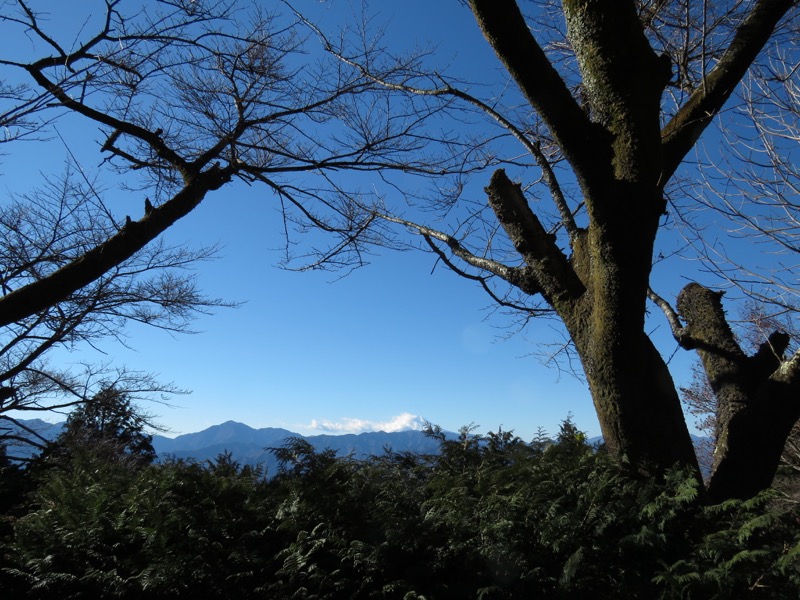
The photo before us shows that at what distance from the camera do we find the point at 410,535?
335 cm

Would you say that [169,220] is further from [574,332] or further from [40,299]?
[574,332]

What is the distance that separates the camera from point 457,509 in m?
3.44

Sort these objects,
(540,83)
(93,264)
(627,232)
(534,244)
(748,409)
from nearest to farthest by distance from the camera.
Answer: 1. (540,83)
2. (627,232)
3. (748,409)
4. (534,244)
5. (93,264)

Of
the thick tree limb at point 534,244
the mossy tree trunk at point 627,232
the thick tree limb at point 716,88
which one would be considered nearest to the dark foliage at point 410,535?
the mossy tree trunk at point 627,232

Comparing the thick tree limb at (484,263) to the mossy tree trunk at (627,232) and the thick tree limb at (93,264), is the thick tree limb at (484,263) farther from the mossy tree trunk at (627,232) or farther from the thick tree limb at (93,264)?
the thick tree limb at (93,264)

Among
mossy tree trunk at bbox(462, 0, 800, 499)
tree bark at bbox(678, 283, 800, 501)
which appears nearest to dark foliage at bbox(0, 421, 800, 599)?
mossy tree trunk at bbox(462, 0, 800, 499)

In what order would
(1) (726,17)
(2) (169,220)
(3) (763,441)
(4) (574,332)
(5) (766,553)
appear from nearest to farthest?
1. (5) (766,553)
2. (3) (763,441)
3. (4) (574,332)
4. (1) (726,17)
5. (2) (169,220)

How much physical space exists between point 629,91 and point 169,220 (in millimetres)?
4483

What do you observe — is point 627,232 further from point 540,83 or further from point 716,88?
point 716,88

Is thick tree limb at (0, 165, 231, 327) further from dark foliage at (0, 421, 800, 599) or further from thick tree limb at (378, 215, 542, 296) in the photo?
thick tree limb at (378, 215, 542, 296)

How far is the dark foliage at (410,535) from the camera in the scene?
2.92 metres

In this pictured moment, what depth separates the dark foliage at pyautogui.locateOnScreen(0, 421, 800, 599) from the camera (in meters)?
2.92

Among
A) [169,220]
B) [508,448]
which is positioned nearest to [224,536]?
[508,448]

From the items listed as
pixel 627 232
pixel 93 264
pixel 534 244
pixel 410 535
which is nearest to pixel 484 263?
pixel 534 244
